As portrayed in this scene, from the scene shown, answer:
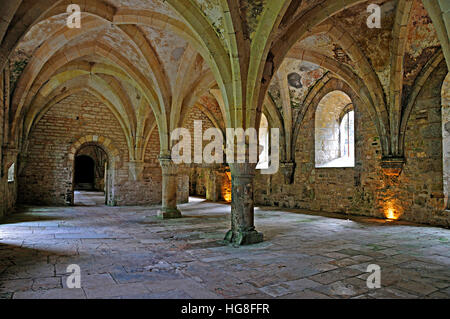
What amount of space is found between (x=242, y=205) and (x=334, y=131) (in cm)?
708

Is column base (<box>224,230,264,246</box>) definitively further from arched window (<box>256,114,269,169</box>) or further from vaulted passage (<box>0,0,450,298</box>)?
arched window (<box>256,114,269,169</box>)

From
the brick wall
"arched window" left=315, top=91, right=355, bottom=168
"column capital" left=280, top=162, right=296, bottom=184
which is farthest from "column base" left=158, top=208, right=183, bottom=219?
"arched window" left=315, top=91, right=355, bottom=168

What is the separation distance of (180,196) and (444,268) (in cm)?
1067

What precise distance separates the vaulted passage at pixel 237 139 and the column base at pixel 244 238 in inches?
1.4

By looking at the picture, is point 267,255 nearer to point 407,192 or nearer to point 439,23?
point 439,23

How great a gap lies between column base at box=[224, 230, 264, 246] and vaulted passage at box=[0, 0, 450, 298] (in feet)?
0.12

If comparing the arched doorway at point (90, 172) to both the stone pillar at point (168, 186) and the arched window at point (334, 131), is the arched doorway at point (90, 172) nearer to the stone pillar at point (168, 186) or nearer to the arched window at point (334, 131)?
the stone pillar at point (168, 186)

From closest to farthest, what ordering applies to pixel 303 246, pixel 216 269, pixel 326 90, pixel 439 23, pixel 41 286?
pixel 41 286 → pixel 439 23 → pixel 216 269 → pixel 303 246 → pixel 326 90

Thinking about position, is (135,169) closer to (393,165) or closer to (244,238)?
(244,238)

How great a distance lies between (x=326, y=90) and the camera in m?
10.2

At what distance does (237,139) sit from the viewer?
5.06m

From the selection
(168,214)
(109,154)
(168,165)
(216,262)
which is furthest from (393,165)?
(109,154)

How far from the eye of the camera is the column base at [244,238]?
499cm
